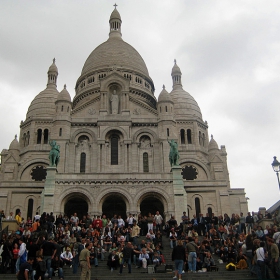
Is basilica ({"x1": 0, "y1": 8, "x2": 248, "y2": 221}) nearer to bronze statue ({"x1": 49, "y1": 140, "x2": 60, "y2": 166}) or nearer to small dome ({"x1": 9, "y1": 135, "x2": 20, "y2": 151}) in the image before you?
small dome ({"x1": 9, "y1": 135, "x2": 20, "y2": 151})

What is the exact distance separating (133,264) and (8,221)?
30.6ft

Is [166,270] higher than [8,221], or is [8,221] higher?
[8,221]

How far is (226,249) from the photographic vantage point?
76.8ft

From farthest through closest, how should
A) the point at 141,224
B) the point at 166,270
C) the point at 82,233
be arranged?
the point at 141,224, the point at 82,233, the point at 166,270

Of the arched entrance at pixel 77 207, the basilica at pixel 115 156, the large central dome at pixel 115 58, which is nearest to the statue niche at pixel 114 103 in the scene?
the basilica at pixel 115 156

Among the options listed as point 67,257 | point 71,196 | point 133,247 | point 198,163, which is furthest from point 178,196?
point 67,257

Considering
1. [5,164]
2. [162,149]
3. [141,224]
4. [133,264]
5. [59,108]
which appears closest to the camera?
[133,264]

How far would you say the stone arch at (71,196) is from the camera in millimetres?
36781

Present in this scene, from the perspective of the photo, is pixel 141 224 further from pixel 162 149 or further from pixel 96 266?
pixel 162 149

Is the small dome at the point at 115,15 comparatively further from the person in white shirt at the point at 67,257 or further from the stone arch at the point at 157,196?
the person in white shirt at the point at 67,257

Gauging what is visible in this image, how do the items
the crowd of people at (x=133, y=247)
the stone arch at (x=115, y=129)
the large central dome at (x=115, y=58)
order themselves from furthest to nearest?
the large central dome at (x=115, y=58)
the stone arch at (x=115, y=129)
the crowd of people at (x=133, y=247)

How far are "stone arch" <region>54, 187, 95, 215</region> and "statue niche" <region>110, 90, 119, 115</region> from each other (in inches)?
445

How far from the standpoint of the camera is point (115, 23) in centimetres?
7469

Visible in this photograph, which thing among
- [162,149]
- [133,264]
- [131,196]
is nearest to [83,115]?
[162,149]
